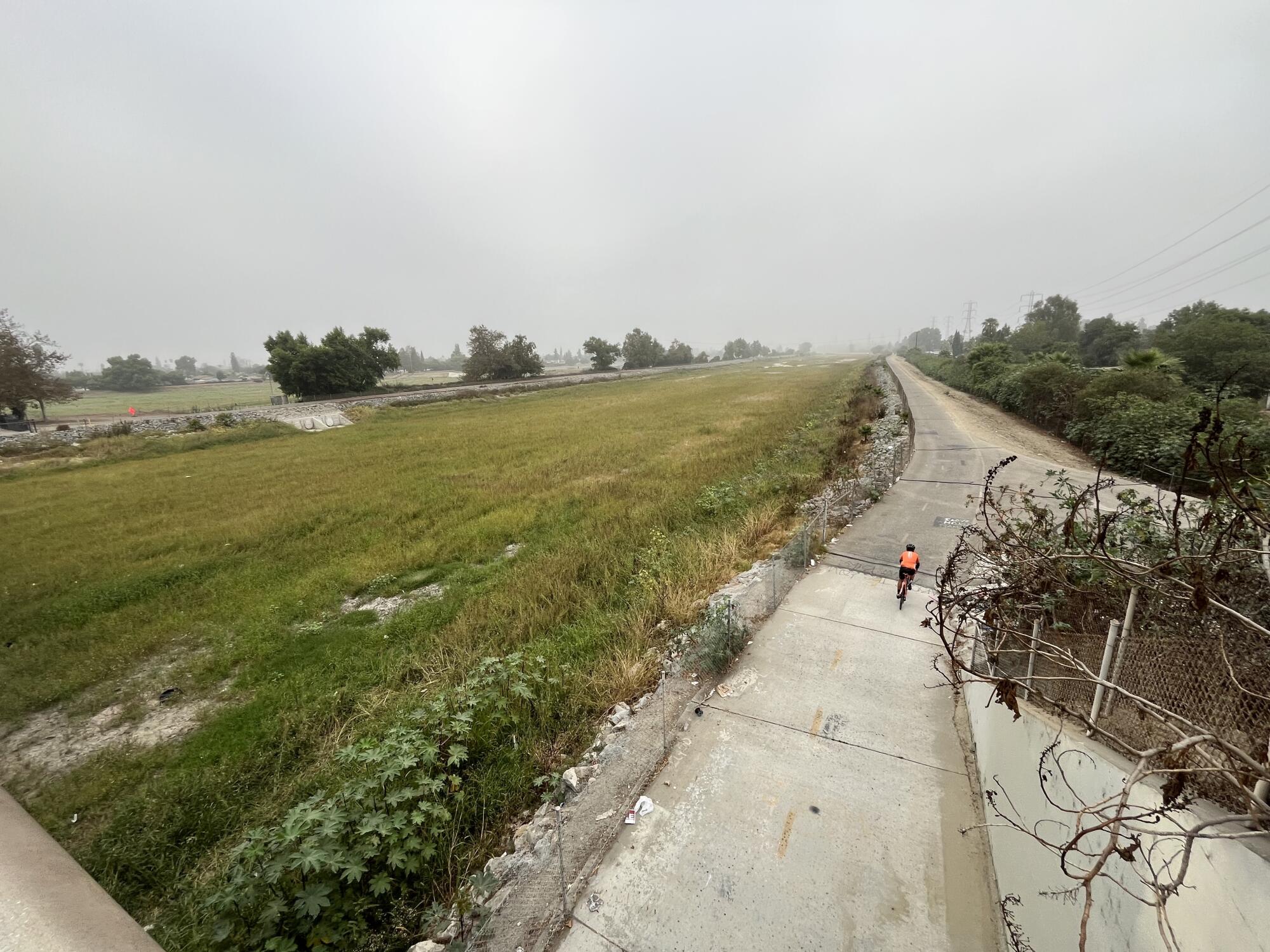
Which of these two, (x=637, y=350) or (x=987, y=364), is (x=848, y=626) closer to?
(x=987, y=364)

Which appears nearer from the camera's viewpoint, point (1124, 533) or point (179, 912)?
point (179, 912)

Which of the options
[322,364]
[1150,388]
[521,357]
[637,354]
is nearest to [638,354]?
[637,354]

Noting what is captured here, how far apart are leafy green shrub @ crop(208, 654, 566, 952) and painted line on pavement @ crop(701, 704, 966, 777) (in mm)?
2471

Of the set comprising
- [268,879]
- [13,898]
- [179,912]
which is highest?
[13,898]

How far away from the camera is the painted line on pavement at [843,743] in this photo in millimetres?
4391

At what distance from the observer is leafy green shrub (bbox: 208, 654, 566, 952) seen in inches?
130

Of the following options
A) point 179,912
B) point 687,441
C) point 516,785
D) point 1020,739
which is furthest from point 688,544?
point 687,441

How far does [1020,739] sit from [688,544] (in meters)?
6.33

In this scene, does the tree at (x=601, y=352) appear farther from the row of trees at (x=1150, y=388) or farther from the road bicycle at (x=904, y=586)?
the road bicycle at (x=904, y=586)

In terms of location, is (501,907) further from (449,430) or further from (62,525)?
(449,430)

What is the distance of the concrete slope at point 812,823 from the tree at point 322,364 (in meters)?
51.2

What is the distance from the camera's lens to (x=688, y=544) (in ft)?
31.6

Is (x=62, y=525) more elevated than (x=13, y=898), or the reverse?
(x=13, y=898)

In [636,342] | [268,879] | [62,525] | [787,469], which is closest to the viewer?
[268,879]
